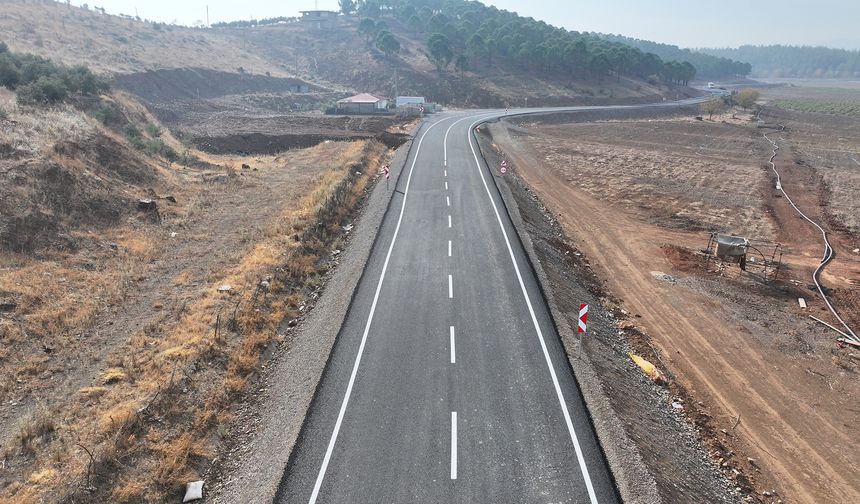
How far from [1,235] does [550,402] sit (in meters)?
23.8

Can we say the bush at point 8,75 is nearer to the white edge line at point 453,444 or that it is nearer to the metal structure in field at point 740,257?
the white edge line at point 453,444

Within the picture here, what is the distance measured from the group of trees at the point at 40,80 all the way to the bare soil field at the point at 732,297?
39288 mm

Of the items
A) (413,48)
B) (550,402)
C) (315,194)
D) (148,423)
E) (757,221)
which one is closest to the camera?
(148,423)

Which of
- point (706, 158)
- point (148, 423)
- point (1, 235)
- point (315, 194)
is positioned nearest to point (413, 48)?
point (706, 158)

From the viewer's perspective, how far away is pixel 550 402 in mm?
13352

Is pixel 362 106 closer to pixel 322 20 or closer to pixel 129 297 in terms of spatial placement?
pixel 129 297

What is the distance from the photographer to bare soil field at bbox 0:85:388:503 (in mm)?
11719

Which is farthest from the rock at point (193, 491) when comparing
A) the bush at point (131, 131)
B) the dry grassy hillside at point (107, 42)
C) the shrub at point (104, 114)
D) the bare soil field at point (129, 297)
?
the dry grassy hillside at point (107, 42)

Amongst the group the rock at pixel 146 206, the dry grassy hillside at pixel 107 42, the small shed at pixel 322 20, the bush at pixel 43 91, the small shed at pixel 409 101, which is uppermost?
the small shed at pixel 322 20

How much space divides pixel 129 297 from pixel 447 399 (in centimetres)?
1467

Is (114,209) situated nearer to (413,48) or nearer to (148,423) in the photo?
(148,423)

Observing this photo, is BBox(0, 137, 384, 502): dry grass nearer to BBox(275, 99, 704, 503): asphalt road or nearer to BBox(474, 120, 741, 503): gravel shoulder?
BBox(275, 99, 704, 503): asphalt road

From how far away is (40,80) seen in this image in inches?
1464

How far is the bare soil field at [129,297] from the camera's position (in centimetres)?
1172
